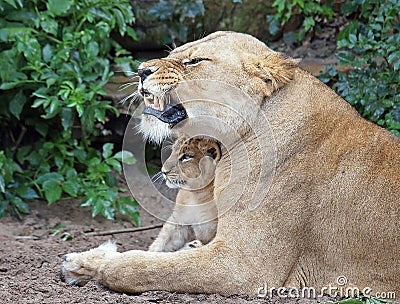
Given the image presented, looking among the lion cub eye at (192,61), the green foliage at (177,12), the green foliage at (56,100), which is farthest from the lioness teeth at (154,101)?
the green foliage at (177,12)

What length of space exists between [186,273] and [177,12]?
3.97 meters

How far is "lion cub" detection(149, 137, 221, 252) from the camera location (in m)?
4.65

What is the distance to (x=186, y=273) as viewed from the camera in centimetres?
408

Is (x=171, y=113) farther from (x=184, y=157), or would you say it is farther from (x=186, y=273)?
(x=186, y=273)

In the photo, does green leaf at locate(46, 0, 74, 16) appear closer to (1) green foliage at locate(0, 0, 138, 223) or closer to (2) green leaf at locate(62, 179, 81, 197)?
(1) green foliage at locate(0, 0, 138, 223)

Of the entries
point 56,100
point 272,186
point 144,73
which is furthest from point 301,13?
point 272,186

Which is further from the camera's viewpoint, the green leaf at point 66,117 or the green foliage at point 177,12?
the green foliage at point 177,12

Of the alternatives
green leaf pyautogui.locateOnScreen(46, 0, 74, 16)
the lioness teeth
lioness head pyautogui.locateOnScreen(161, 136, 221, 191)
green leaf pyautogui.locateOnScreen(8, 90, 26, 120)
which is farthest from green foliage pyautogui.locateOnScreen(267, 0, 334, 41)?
the lioness teeth

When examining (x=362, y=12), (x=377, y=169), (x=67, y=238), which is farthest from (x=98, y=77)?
(x=377, y=169)

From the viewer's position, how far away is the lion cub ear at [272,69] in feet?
14.2

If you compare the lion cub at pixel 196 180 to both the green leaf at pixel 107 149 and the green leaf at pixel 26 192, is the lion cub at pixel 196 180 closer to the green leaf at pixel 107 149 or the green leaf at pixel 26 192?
the green leaf at pixel 107 149

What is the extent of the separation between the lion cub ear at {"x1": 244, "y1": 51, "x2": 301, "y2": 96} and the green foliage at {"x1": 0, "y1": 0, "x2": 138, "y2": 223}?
80.9 inches

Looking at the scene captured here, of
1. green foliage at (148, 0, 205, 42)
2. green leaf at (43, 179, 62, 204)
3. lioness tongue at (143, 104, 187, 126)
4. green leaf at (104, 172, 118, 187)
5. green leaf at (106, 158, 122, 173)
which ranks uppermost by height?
green foliage at (148, 0, 205, 42)

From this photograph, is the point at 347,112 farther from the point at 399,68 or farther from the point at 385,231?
the point at 399,68
